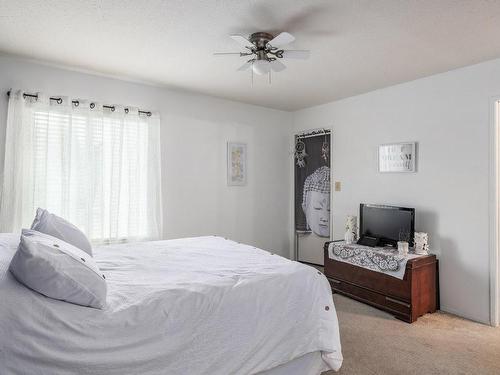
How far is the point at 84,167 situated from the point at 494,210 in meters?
4.22

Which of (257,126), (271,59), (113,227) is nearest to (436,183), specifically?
(271,59)

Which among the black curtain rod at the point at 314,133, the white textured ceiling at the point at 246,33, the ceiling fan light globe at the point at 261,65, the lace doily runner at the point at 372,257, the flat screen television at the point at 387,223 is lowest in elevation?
the lace doily runner at the point at 372,257

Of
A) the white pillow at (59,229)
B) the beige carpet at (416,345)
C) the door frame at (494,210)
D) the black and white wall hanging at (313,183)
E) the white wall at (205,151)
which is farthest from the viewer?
the black and white wall hanging at (313,183)

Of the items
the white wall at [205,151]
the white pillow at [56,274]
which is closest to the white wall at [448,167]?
the white wall at [205,151]

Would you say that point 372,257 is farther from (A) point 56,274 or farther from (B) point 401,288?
(A) point 56,274

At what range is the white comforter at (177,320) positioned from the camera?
1.30 m

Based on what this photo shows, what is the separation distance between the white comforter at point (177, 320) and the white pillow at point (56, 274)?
4cm

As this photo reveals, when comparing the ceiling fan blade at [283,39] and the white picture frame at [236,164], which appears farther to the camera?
the white picture frame at [236,164]

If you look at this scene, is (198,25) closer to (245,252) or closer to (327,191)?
(245,252)

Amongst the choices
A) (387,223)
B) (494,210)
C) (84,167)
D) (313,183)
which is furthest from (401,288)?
(84,167)

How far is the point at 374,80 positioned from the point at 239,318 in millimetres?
3168

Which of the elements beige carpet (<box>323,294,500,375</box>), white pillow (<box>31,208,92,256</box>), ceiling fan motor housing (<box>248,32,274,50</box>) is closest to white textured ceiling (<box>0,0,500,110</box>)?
ceiling fan motor housing (<box>248,32,274,50</box>)

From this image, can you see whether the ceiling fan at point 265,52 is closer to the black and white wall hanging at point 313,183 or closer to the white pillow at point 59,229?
the white pillow at point 59,229

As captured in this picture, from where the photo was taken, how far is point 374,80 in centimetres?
371
